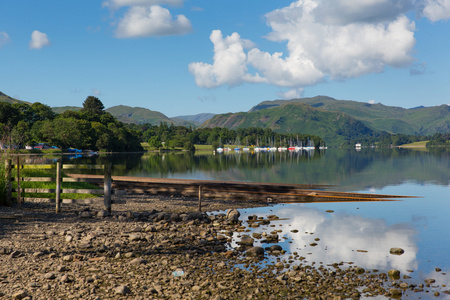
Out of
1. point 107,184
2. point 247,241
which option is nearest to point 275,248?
point 247,241

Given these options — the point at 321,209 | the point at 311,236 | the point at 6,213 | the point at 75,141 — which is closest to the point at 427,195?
the point at 321,209

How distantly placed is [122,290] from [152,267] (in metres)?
2.43

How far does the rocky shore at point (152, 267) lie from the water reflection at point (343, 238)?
44.2 inches

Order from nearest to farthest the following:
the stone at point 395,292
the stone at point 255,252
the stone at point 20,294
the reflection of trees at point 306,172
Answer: the stone at point 20,294
the stone at point 395,292
the stone at point 255,252
the reflection of trees at point 306,172

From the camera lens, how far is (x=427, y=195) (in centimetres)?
4416

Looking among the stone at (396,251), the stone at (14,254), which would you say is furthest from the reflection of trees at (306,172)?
the stone at (14,254)

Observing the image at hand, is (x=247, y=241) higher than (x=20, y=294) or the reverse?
the reverse

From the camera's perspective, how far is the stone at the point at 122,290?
11.0 metres

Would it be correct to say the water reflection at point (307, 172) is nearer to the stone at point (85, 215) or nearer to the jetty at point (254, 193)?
the jetty at point (254, 193)

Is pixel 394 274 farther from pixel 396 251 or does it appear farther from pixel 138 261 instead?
pixel 138 261

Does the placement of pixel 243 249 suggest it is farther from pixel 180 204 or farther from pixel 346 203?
pixel 346 203

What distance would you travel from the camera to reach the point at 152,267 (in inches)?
528

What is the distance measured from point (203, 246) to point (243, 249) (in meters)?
1.86

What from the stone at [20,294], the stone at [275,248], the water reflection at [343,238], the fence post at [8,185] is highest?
the fence post at [8,185]
